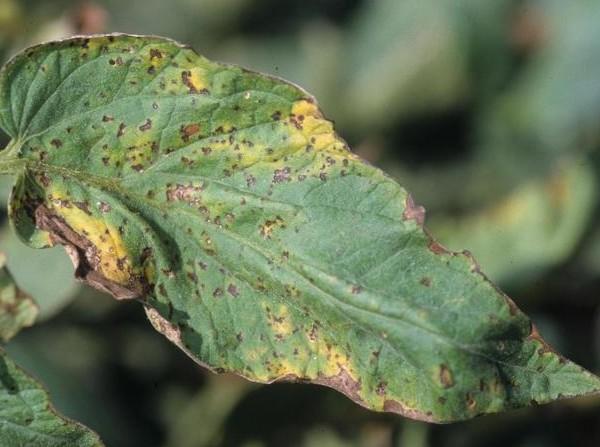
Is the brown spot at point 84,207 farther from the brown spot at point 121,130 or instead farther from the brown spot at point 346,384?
the brown spot at point 346,384

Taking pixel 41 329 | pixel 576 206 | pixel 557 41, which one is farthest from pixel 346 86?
pixel 41 329

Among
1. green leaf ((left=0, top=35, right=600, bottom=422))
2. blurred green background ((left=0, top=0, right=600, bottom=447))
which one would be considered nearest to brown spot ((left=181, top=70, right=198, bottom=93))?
green leaf ((left=0, top=35, right=600, bottom=422))

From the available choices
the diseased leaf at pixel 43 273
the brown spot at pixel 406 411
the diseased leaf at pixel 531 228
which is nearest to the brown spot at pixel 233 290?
the brown spot at pixel 406 411

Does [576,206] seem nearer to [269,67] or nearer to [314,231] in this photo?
[269,67]

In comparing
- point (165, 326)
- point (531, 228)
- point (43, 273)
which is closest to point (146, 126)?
point (165, 326)

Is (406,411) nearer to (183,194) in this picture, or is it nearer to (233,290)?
(233,290)

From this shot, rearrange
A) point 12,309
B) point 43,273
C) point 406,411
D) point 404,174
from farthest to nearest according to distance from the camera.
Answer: point 404,174 → point 43,273 → point 12,309 → point 406,411
